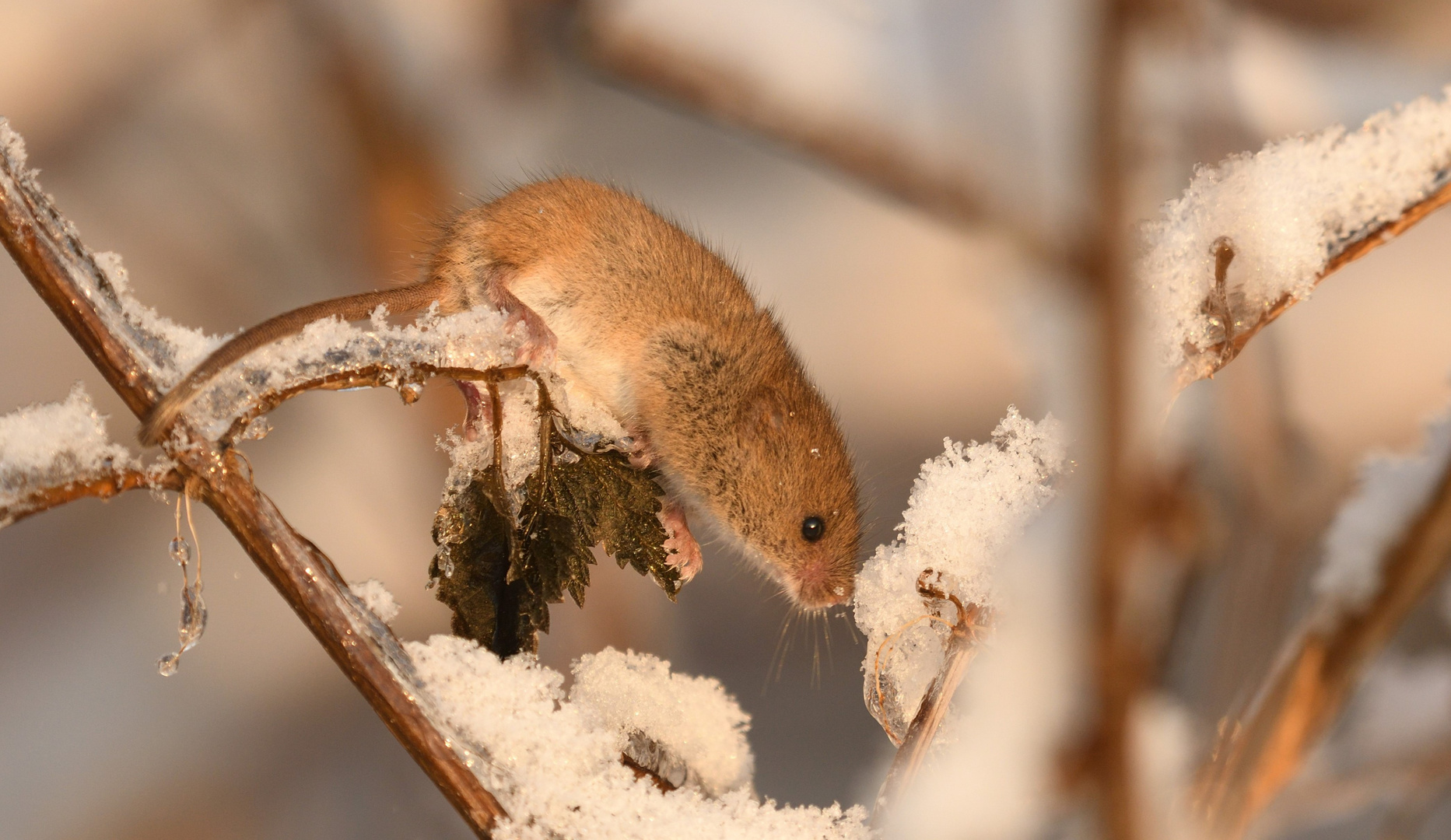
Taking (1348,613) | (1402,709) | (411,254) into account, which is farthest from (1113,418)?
(411,254)

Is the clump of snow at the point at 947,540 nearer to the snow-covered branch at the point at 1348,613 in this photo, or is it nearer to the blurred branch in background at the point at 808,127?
the snow-covered branch at the point at 1348,613

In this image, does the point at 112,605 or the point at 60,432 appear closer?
the point at 60,432

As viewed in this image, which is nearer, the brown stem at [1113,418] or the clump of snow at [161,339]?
the brown stem at [1113,418]

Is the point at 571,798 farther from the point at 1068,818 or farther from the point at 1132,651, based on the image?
the point at 1132,651

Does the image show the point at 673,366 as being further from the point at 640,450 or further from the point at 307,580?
the point at 307,580

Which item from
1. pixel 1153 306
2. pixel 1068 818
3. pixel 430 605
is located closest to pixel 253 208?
pixel 430 605

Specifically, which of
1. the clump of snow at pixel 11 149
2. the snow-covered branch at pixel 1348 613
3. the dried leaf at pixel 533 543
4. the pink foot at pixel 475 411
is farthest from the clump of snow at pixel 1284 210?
the clump of snow at pixel 11 149
